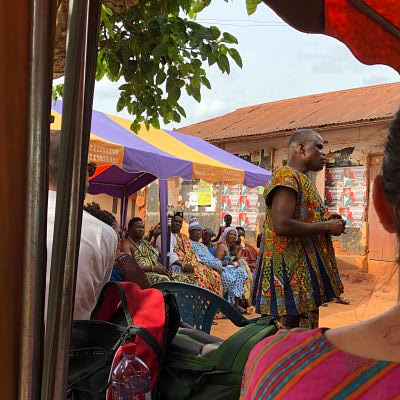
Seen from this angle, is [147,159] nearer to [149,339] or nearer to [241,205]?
[149,339]

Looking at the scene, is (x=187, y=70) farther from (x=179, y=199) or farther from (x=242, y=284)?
(x=179, y=199)

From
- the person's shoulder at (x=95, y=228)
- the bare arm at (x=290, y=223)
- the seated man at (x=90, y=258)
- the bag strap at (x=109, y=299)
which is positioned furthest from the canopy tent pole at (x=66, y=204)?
the bare arm at (x=290, y=223)

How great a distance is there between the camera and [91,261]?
217 cm

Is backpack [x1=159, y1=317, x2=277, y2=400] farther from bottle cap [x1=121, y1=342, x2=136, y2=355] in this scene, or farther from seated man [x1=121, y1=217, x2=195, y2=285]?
seated man [x1=121, y1=217, x2=195, y2=285]

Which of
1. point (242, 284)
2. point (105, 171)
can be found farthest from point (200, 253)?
point (105, 171)

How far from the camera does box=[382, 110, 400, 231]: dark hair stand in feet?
2.70

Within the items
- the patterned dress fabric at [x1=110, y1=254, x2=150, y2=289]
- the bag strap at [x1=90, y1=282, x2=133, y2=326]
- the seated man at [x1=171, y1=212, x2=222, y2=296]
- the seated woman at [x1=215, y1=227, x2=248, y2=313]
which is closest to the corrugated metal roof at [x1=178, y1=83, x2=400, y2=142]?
the seated woman at [x1=215, y1=227, x2=248, y2=313]

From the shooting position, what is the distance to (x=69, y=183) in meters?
0.92

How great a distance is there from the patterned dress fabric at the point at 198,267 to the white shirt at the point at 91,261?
17.1 feet

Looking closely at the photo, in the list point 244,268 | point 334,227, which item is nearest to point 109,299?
point 334,227

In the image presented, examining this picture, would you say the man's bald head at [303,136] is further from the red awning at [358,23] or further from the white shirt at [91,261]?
the white shirt at [91,261]

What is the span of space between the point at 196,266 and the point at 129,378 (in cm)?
617

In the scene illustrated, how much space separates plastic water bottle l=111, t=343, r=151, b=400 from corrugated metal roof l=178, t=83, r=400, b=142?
11.4 metres

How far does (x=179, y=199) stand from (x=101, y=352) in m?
15.0
